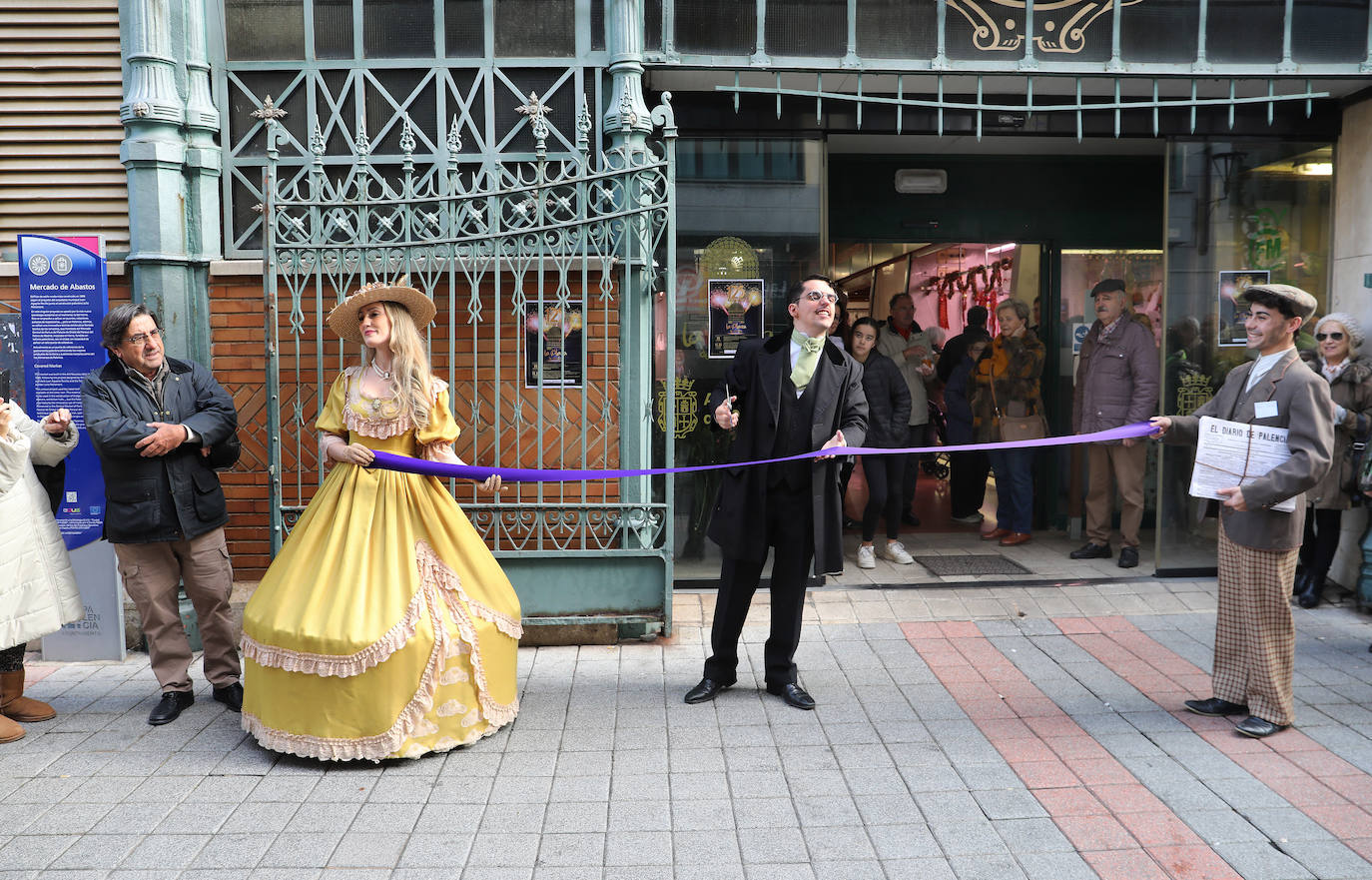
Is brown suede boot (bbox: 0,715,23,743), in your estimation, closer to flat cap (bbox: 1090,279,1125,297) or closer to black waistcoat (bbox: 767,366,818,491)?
black waistcoat (bbox: 767,366,818,491)

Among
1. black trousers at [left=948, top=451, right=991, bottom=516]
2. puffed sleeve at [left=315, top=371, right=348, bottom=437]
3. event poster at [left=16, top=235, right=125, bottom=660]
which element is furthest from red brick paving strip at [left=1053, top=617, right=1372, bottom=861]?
event poster at [left=16, top=235, right=125, bottom=660]

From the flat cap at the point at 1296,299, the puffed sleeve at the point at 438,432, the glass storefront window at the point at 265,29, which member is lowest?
the puffed sleeve at the point at 438,432

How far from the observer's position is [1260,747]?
4.57 meters

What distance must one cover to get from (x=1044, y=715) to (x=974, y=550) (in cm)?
336

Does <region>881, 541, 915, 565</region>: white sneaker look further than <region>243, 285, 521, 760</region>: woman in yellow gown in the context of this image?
Yes

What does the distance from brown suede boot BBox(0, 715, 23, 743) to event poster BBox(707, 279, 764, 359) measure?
4.43m

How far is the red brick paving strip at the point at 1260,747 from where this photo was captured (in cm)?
392

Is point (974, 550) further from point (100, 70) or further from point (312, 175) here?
point (100, 70)

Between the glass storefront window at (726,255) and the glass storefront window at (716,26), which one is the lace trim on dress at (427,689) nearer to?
the glass storefront window at (726,255)

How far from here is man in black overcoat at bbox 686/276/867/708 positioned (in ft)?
16.3

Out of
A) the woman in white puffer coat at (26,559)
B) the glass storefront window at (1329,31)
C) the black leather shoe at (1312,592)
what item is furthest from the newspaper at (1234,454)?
the woman in white puffer coat at (26,559)

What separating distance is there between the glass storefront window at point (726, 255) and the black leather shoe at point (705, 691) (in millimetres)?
1840

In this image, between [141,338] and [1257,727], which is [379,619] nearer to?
[141,338]

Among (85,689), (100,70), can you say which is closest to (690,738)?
(85,689)
